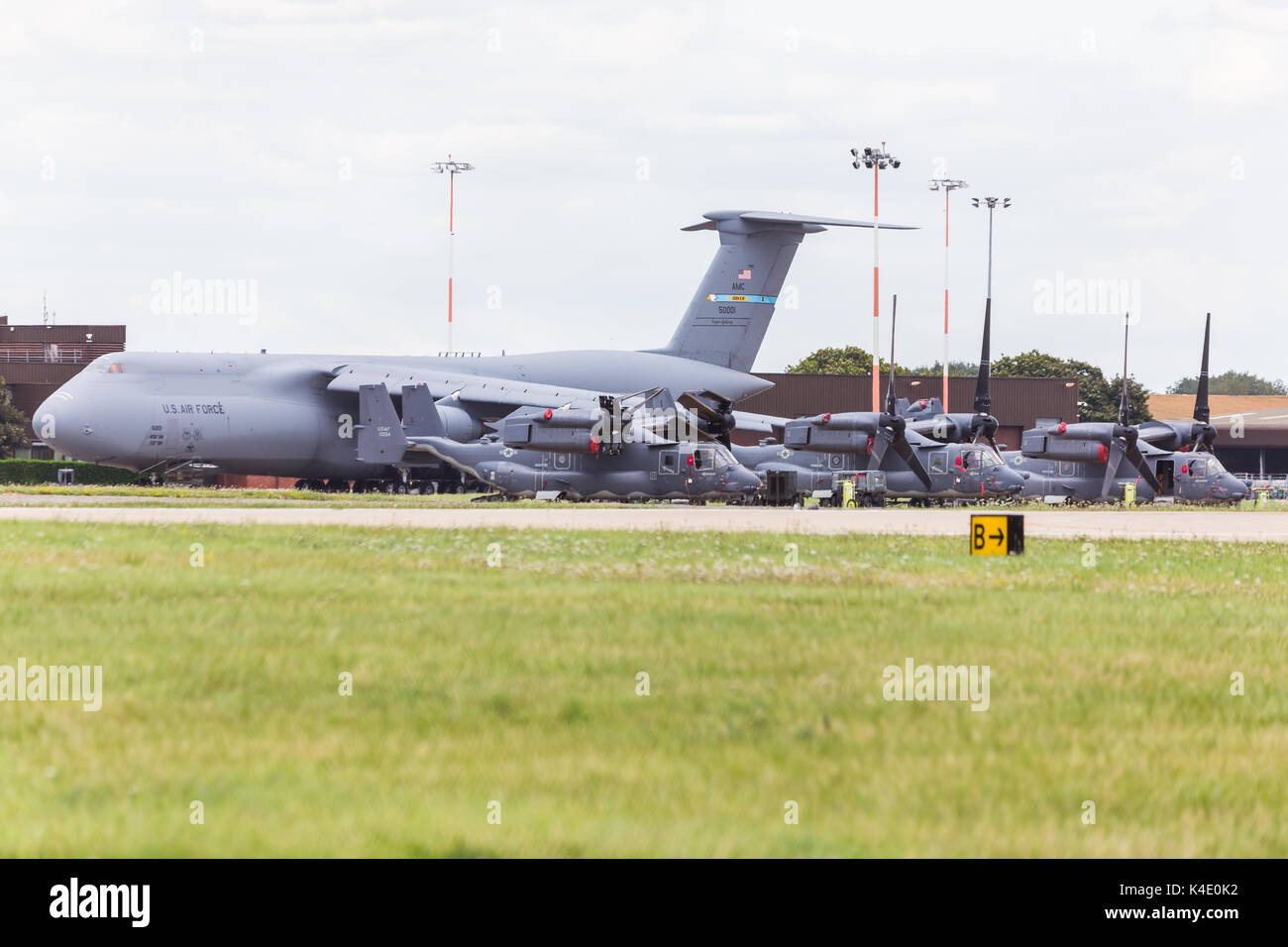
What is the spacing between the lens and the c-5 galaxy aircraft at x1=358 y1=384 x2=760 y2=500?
43500mm

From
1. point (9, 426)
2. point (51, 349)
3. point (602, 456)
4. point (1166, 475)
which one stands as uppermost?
point (51, 349)

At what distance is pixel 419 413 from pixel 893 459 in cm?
1612

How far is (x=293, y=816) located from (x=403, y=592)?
318 inches

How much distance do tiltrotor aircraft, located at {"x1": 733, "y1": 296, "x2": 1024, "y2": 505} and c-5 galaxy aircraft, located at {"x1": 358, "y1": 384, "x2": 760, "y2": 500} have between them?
3047 mm

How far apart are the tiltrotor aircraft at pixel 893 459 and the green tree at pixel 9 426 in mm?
48387

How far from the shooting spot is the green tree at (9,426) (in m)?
77.4

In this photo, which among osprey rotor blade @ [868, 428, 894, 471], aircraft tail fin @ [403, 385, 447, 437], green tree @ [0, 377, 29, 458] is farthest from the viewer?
green tree @ [0, 377, 29, 458]

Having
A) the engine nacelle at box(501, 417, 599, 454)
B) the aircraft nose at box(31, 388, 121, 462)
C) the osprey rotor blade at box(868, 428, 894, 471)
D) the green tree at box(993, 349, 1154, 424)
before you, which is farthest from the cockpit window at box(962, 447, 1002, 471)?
the green tree at box(993, 349, 1154, 424)

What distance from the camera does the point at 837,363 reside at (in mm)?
126125

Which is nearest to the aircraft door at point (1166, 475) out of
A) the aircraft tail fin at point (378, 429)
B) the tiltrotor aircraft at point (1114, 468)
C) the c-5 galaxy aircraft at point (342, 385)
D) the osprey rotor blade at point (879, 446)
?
the tiltrotor aircraft at point (1114, 468)

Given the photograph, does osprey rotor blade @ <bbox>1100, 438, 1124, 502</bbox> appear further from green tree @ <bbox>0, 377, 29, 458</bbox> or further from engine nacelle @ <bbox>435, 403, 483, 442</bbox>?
green tree @ <bbox>0, 377, 29, 458</bbox>

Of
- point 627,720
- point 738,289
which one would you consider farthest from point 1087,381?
point 627,720

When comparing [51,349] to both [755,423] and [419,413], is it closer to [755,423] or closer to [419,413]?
[419,413]

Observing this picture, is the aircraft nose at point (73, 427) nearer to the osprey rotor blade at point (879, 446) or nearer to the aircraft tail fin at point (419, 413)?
the aircraft tail fin at point (419, 413)
